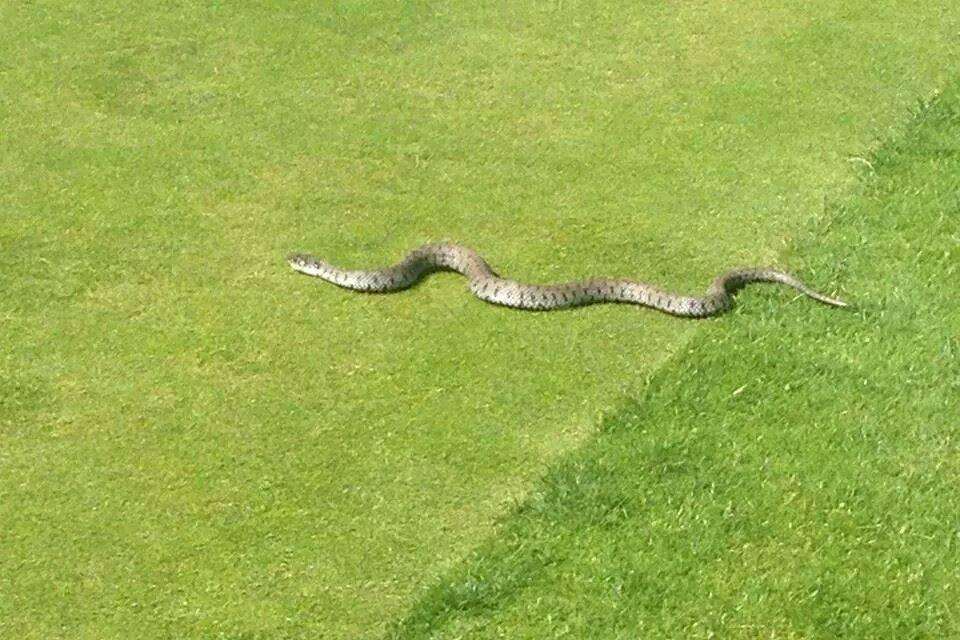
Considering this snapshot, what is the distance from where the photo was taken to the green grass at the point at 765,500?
562cm

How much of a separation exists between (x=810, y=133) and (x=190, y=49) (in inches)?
183

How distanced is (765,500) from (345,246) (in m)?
3.04

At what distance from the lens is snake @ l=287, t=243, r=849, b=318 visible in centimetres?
752

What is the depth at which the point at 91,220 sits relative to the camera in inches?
316

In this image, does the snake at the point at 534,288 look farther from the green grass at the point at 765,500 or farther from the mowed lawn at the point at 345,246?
the green grass at the point at 765,500

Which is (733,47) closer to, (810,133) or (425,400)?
(810,133)

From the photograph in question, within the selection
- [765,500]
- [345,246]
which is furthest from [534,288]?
[765,500]

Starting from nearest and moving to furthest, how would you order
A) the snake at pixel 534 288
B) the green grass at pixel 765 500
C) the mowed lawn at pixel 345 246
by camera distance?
the green grass at pixel 765 500 → the mowed lawn at pixel 345 246 → the snake at pixel 534 288

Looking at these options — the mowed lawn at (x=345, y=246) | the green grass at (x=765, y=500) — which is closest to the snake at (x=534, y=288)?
the mowed lawn at (x=345, y=246)

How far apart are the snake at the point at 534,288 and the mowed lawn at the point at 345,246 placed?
0.29 feet

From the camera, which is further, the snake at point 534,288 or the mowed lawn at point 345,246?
the snake at point 534,288

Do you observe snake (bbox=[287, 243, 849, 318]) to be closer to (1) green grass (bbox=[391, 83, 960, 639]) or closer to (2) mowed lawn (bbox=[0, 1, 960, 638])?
(2) mowed lawn (bbox=[0, 1, 960, 638])

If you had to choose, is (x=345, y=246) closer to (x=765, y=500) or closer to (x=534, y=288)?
(x=534, y=288)

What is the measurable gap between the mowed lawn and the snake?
87 millimetres
